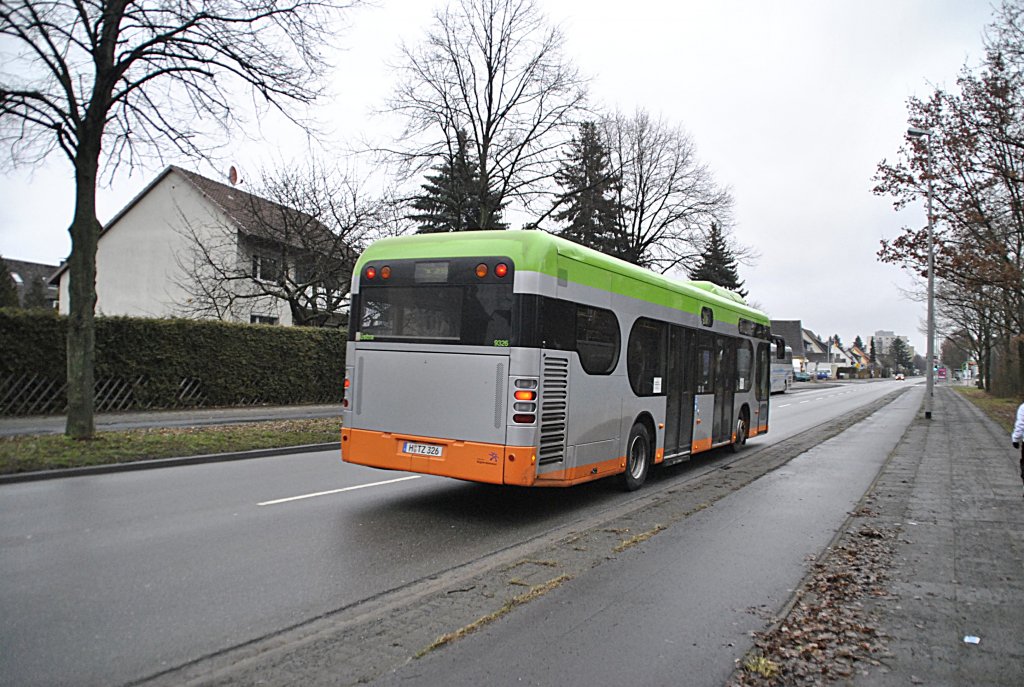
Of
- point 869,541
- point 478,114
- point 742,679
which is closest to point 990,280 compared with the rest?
point 478,114

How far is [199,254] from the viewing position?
3136 centimetres

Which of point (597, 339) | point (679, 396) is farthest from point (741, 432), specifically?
point (597, 339)

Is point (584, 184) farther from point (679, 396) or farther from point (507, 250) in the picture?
point (507, 250)

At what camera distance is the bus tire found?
47.3 ft

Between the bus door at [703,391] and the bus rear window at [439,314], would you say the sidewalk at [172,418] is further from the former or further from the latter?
the bus door at [703,391]

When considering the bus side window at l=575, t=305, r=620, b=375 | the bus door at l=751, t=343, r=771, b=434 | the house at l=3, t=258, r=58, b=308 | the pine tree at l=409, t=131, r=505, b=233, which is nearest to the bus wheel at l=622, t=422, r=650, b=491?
the bus side window at l=575, t=305, r=620, b=375

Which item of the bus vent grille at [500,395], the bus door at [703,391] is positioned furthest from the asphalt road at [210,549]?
the bus door at [703,391]

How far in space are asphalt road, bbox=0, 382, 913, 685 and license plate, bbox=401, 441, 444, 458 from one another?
0.71m

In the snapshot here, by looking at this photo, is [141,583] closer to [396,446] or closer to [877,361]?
[396,446]

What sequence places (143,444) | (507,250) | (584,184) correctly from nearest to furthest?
(507,250) < (143,444) < (584,184)

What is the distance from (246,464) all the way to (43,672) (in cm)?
816

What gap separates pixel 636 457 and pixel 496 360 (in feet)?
11.3

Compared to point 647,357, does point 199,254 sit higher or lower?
higher

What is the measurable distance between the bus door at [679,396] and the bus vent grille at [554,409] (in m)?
3.26
